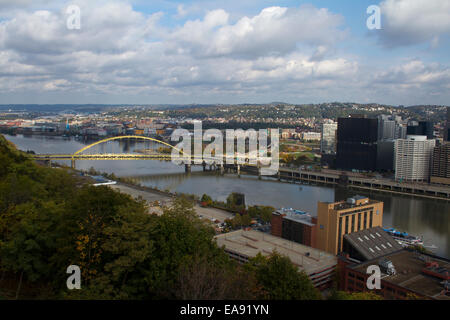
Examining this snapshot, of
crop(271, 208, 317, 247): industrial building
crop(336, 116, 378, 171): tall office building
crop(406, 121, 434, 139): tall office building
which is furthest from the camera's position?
crop(406, 121, 434, 139): tall office building

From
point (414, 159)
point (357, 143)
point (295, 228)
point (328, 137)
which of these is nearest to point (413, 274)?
point (295, 228)

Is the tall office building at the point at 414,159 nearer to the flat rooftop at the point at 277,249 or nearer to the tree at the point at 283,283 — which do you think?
the flat rooftop at the point at 277,249

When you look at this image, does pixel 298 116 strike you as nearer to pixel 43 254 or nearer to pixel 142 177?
pixel 142 177

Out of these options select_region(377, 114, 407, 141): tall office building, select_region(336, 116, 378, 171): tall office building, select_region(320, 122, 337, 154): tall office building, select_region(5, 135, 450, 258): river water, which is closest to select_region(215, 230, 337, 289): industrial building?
select_region(5, 135, 450, 258): river water

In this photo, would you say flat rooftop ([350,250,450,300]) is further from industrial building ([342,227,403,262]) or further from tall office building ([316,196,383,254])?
tall office building ([316,196,383,254])

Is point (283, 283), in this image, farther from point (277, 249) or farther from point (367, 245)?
point (367, 245)
